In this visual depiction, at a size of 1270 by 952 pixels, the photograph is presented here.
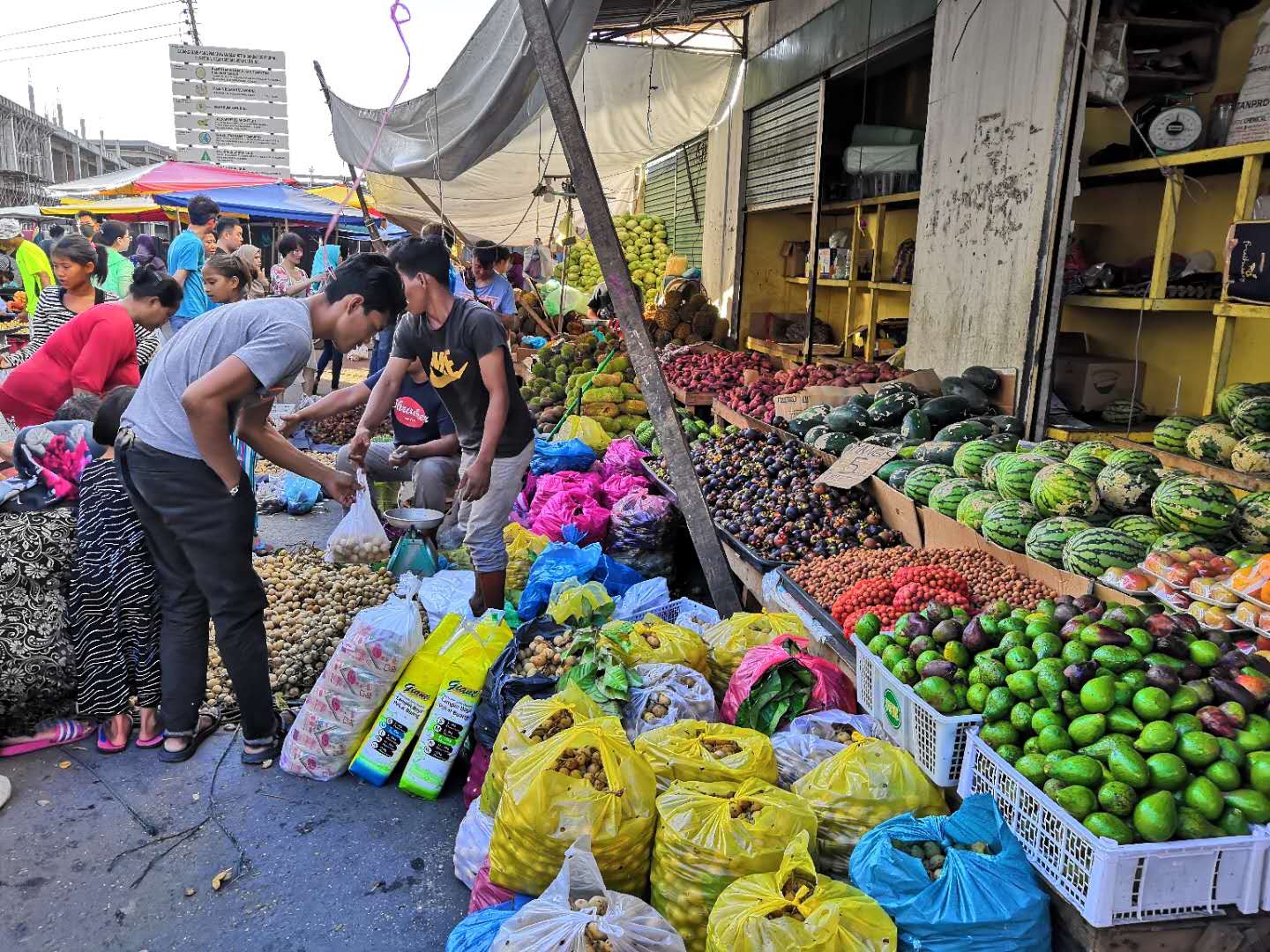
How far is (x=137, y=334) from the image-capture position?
483 centimetres

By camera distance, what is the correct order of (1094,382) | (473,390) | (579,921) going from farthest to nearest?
(1094,382) < (473,390) < (579,921)

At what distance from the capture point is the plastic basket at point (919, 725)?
85.6 inches

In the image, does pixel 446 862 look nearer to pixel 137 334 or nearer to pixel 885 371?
pixel 137 334

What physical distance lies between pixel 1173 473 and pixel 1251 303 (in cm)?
132

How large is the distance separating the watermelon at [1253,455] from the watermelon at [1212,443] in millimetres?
83

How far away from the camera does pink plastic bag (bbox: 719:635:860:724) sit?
271 centimetres

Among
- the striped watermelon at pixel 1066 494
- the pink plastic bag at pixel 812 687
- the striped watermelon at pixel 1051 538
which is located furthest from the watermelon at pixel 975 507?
the pink plastic bag at pixel 812 687

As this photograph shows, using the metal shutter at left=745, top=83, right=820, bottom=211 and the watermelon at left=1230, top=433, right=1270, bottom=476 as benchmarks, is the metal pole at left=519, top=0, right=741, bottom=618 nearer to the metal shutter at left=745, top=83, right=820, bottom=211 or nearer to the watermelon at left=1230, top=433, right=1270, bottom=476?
the watermelon at left=1230, top=433, right=1270, bottom=476

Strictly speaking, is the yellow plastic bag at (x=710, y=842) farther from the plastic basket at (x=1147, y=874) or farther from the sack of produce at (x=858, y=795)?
the plastic basket at (x=1147, y=874)

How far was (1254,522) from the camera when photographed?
2.83m

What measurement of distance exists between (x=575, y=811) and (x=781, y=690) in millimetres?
926

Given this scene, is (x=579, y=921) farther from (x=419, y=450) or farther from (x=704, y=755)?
(x=419, y=450)

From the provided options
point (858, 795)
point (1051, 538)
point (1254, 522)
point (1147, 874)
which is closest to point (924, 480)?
point (1051, 538)

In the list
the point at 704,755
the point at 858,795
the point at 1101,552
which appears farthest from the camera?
the point at 1101,552
